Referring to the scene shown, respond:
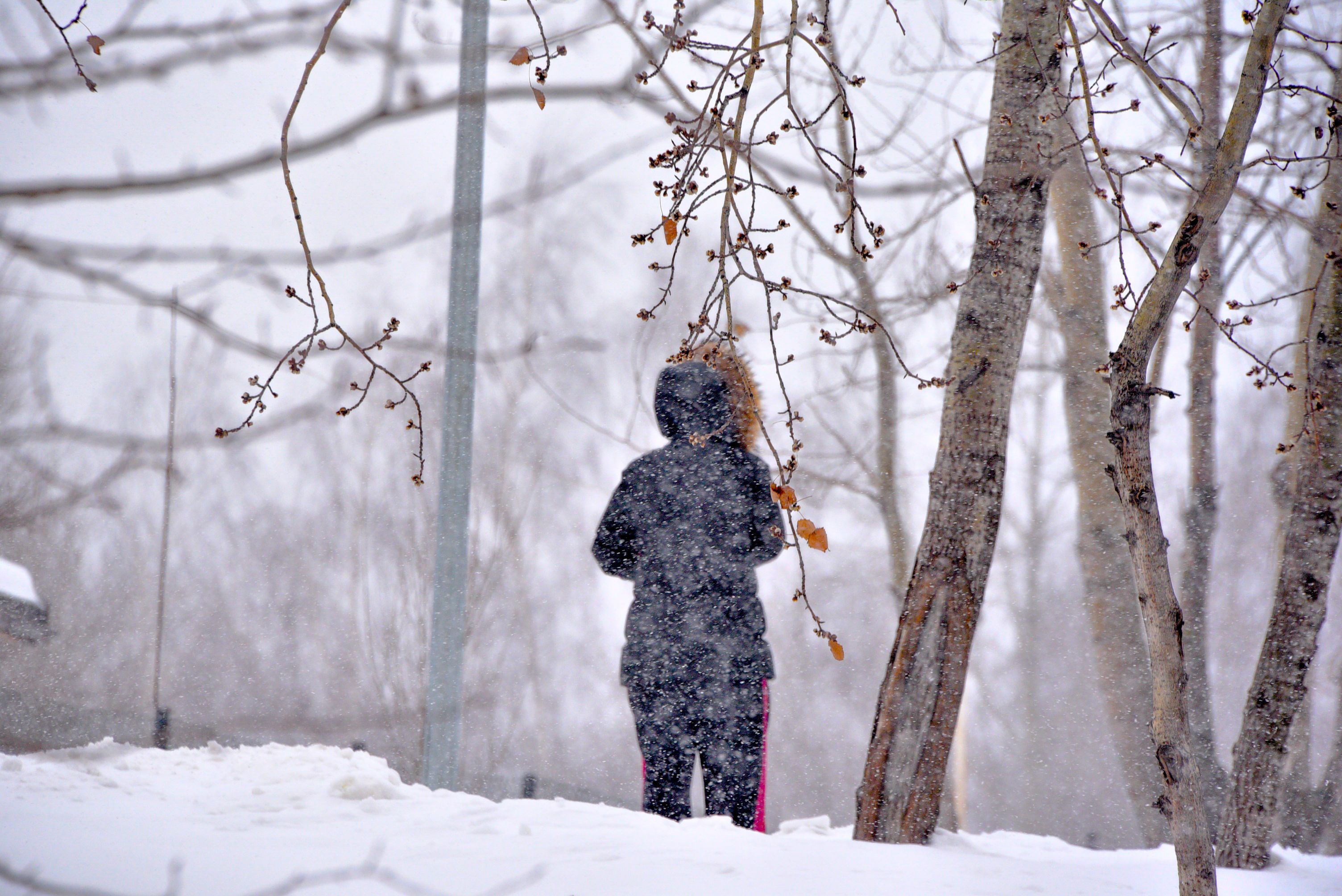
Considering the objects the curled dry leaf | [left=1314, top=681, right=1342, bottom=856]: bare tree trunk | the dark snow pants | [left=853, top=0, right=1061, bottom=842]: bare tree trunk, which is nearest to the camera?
the curled dry leaf

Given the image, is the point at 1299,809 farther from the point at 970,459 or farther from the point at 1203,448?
the point at 970,459

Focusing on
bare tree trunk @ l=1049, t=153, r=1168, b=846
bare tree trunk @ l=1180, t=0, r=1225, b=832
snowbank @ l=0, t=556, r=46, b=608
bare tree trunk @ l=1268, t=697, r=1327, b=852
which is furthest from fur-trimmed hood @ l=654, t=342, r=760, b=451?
bare tree trunk @ l=1268, t=697, r=1327, b=852

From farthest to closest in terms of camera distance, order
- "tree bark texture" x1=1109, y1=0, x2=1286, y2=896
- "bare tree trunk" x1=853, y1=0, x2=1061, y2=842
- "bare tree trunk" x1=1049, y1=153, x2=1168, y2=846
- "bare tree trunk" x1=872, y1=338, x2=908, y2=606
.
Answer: "bare tree trunk" x1=872, y1=338, x2=908, y2=606 < "bare tree trunk" x1=1049, y1=153, x2=1168, y2=846 < "bare tree trunk" x1=853, y1=0, x2=1061, y2=842 < "tree bark texture" x1=1109, y1=0, x2=1286, y2=896

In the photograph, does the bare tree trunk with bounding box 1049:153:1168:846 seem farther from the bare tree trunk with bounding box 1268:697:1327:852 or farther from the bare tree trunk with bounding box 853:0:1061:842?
the bare tree trunk with bounding box 853:0:1061:842

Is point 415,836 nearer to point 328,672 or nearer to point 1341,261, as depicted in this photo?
point 1341,261

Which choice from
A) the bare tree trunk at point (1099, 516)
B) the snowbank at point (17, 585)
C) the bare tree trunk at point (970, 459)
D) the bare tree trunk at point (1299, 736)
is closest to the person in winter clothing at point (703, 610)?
the bare tree trunk at point (970, 459)

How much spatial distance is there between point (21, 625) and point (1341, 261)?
2746mm

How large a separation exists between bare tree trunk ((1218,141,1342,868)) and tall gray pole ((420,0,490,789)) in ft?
6.83

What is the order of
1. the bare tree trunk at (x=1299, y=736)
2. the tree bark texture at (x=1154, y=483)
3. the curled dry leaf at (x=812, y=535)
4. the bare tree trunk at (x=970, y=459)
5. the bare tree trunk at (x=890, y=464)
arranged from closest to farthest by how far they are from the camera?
the curled dry leaf at (x=812, y=535) → the tree bark texture at (x=1154, y=483) → the bare tree trunk at (x=970, y=459) → the bare tree trunk at (x=1299, y=736) → the bare tree trunk at (x=890, y=464)

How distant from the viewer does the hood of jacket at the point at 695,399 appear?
2.48 meters

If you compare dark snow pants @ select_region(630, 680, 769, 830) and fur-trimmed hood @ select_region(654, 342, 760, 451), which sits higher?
fur-trimmed hood @ select_region(654, 342, 760, 451)

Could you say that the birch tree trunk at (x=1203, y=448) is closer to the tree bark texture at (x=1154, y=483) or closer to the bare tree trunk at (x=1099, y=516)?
the bare tree trunk at (x=1099, y=516)

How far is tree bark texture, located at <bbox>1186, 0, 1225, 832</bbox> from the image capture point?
354 cm

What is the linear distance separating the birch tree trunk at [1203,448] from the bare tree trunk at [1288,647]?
1.51 meters
